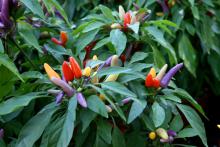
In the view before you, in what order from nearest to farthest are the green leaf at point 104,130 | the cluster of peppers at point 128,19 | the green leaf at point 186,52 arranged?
the green leaf at point 104,130, the cluster of peppers at point 128,19, the green leaf at point 186,52

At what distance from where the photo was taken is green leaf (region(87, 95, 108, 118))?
3.94 ft

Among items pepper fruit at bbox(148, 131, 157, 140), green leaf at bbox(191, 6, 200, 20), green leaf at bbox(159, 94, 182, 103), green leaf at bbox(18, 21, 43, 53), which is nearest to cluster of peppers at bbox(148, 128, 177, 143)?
pepper fruit at bbox(148, 131, 157, 140)

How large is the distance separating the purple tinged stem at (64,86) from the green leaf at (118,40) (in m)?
0.26

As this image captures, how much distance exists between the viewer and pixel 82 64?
4.87ft

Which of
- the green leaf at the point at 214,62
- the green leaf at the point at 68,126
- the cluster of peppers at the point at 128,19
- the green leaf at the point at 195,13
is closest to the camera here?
the green leaf at the point at 68,126

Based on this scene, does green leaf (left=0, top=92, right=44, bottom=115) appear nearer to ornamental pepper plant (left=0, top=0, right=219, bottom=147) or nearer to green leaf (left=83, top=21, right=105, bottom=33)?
ornamental pepper plant (left=0, top=0, right=219, bottom=147)

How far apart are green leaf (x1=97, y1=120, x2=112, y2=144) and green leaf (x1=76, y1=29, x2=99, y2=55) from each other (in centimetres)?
36

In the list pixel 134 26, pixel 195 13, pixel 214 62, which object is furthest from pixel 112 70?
pixel 214 62

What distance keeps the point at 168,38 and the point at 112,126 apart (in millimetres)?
1217

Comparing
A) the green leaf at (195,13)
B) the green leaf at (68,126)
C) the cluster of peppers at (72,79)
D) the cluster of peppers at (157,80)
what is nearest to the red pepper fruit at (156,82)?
the cluster of peppers at (157,80)

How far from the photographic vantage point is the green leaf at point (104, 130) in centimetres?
129

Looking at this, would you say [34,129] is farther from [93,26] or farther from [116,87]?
[93,26]

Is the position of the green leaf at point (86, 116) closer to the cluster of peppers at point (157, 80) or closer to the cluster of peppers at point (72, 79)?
the cluster of peppers at point (72, 79)

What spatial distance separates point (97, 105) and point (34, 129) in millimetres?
206
